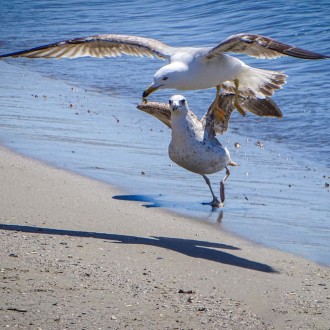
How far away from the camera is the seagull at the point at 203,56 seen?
24.5ft

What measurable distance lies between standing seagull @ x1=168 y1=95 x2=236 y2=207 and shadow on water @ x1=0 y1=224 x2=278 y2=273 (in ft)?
4.38

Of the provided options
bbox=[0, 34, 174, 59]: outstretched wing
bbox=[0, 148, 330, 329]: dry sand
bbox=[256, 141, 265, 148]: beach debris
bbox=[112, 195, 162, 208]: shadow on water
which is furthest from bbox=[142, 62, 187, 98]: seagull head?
bbox=[256, 141, 265, 148]: beach debris

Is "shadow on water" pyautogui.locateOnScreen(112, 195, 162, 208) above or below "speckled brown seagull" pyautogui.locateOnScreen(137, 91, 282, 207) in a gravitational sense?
below

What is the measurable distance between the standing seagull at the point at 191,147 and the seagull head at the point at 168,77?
133mm

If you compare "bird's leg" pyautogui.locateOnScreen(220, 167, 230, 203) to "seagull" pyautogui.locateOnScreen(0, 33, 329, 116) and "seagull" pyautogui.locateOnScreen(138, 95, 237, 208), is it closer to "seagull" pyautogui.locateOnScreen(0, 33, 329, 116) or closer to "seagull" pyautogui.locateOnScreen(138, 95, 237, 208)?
"seagull" pyautogui.locateOnScreen(138, 95, 237, 208)

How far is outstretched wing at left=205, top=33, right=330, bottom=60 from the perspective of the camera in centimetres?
701

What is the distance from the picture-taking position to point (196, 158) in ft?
25.8

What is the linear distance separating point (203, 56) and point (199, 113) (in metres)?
3.71

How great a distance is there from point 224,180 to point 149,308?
3.68 m

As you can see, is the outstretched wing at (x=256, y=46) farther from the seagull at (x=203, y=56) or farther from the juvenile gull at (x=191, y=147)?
the juvenile gull at (x=191, y=147)

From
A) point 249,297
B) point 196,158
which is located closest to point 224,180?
point 196,158

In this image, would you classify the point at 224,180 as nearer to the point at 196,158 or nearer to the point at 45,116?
the point at 196,158

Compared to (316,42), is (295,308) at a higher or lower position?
lower

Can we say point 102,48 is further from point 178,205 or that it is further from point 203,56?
point 178,205
